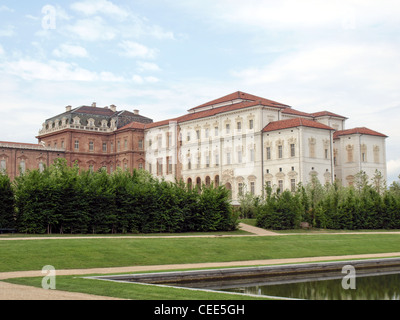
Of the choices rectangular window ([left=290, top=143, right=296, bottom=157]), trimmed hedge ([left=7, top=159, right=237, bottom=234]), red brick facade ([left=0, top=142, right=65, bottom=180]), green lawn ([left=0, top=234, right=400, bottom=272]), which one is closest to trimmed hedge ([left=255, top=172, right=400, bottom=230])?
trimmed hedge ([left=7, top=159, right=237, bottom=234])

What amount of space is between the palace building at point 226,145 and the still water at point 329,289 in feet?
122

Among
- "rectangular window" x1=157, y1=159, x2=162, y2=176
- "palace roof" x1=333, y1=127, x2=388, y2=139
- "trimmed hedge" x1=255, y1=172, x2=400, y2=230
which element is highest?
"palace roof" x1=333, y1=127, x2=388, y2=139

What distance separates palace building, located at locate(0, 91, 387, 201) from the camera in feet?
201

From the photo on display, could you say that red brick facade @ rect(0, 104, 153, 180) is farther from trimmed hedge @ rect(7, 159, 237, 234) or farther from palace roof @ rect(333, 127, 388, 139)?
trimmed hedge @ rect(7, 159, 237, 234)

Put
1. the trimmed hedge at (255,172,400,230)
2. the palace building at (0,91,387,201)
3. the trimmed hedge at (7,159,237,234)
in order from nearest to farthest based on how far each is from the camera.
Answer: the trimmed hedge at (7,159,237,234) → the trimmed hedge at (255,172,400,230) → the palace building at (0,91,387,201)

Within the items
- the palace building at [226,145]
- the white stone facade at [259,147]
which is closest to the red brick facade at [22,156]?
the palace building at [226,145]

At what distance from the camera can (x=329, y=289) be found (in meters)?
15.4

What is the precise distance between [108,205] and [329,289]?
57.8 feet

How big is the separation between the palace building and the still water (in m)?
37.1

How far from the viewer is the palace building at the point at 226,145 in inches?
2411

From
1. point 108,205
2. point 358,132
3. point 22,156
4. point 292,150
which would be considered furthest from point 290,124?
point 22,156

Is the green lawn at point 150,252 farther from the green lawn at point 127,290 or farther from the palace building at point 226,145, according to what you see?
the palace building at point 226,145

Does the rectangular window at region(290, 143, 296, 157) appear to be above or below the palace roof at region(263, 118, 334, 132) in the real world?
below
